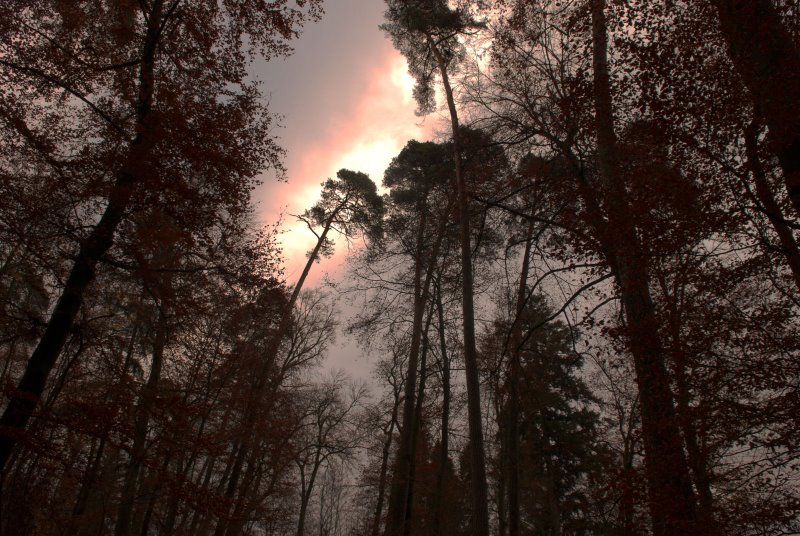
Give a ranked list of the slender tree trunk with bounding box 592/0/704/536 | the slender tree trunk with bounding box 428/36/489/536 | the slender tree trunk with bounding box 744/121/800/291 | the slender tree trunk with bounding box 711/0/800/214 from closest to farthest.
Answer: the slender tree trunk with bounding box 711/0/800/214
the slender tree trunk with bounding box 744/121/800/291
the slender tree trunk with bounding box 592/0/704/536
the slender tree trunk with bounding box 428/36/489/536

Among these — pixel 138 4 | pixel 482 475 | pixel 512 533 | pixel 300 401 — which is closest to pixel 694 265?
pixel 482 475

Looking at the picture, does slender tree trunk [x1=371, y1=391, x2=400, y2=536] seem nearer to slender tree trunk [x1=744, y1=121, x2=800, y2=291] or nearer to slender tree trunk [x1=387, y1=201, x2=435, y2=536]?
slender tree trunk [x1=387, y1=201, x2=435, y2=536]

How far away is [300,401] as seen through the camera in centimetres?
1716

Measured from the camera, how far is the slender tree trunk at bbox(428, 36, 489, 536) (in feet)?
22.8

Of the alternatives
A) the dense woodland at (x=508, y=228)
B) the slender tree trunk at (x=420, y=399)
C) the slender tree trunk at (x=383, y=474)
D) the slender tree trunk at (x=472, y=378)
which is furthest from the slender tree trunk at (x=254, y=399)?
the slender tree trunk at (x=383, y=474)

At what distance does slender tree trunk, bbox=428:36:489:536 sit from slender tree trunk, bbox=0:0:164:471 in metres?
5.70

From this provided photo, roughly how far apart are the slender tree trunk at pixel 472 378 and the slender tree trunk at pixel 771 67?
4.97 metres

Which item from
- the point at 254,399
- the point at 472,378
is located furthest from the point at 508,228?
the point at 254,399

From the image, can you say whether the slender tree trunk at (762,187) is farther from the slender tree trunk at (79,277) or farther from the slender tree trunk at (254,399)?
the slender tree trunk at (254,399)

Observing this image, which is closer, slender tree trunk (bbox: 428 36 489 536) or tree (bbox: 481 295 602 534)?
slender tree trunk (bbox: 428 36 489 536)

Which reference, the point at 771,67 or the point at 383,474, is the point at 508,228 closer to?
the point at 771,67

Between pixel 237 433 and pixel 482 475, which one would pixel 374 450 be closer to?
pixel 237 433

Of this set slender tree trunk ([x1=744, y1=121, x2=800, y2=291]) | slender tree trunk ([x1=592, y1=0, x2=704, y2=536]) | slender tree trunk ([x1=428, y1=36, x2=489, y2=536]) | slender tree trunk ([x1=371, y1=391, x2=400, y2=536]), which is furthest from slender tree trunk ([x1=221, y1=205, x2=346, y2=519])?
slender tree trunk ([x1=744, y1=121, x2=800, y2=291])

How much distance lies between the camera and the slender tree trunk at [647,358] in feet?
16.3
